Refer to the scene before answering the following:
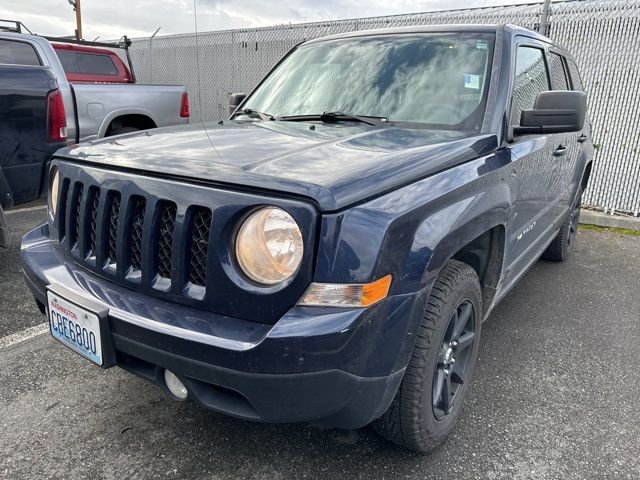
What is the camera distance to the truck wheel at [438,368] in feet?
6.07

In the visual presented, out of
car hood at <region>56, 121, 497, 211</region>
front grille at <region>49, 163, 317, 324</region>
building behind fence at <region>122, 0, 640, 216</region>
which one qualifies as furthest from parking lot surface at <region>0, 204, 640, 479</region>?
building behind fence at <region>122, 0, 640, 216</region>

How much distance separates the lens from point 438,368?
2.08 meters

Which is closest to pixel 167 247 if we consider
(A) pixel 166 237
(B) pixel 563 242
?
(A) pixel 166 237

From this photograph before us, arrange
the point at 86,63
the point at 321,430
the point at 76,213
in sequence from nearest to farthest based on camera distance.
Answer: the point at 76,213
the point at 321,430
the point at 86,63

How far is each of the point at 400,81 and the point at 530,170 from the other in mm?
853

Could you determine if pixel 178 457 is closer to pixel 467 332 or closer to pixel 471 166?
pixel 467 332

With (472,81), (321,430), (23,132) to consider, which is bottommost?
(321,430)

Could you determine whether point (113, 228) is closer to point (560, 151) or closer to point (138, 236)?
point (138, 236)

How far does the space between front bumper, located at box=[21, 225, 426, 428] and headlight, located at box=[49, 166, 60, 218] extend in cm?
75

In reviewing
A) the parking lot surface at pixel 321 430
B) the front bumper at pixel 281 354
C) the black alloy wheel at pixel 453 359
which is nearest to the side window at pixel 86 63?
the parking lot surface at pixel 321 430

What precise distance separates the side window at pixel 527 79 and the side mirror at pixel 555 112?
165 mm

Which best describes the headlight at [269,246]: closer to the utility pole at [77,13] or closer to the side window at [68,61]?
the side window at [68,61]

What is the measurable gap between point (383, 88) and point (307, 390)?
1.73m

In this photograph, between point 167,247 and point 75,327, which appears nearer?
point 167,247
